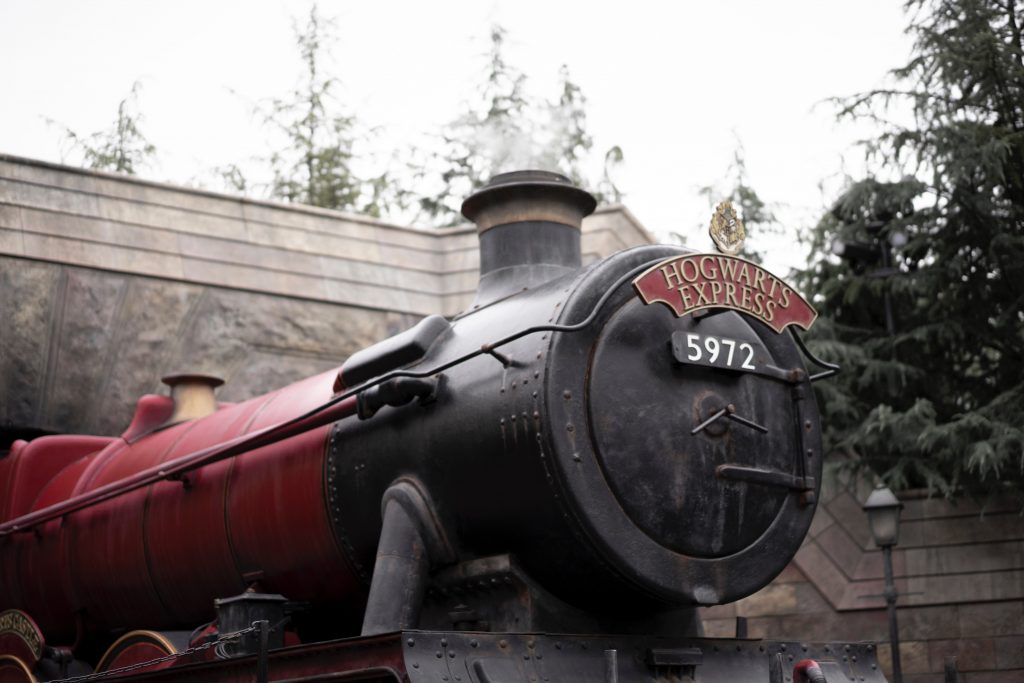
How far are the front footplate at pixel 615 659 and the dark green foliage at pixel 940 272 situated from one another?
5898 mm

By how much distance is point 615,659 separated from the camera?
11.9ft

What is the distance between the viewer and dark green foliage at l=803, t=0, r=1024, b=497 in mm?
10398

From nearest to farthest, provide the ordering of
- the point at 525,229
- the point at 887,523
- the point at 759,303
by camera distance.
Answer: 1. the point at 759,303
2. the point at 525,229
3. the point at 887,523

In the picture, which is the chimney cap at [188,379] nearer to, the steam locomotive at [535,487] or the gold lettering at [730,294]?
the steam locomotive at [535,487]

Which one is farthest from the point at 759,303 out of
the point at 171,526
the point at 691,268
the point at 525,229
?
the point at 171,526

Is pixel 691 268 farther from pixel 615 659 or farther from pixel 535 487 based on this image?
pixel 615 659

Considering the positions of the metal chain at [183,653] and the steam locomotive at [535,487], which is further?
the metal chain at [183,653]

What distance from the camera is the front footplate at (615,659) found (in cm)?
353

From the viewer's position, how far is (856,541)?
10.3 metres

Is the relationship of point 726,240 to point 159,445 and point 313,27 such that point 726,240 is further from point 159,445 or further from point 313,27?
point 313,27

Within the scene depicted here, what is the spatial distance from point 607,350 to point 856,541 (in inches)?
266

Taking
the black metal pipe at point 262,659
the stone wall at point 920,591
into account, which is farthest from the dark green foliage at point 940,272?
the black metal pipe at point 262,659

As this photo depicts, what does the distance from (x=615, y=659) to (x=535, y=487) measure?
0.62m

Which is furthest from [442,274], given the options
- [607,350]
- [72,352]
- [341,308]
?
[607,350]
